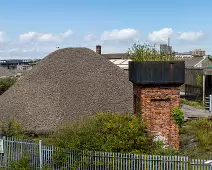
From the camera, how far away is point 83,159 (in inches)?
368

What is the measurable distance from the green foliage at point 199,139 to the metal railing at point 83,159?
2.23m

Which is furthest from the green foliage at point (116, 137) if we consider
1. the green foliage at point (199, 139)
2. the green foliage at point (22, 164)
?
the green foliage at point (199, 139)

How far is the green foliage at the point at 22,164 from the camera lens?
33.0ft

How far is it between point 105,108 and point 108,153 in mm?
12466

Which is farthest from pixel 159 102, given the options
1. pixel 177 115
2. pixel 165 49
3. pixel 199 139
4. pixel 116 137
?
pixel 199 139

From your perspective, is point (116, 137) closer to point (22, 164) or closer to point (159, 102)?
point (159, 102)

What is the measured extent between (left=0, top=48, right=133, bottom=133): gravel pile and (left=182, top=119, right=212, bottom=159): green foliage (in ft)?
23.2

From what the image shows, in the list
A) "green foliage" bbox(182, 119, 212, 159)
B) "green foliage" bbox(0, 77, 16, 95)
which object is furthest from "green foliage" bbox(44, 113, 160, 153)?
"green foliage" bbox(0, 77, 16, 95)

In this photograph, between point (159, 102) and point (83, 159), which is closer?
point (83, 159)

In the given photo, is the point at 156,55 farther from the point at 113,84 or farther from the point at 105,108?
the point at 113,84

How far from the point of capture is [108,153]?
353 inches

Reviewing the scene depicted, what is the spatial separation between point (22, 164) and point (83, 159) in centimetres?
207

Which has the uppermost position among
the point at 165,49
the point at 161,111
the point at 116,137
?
the point at 165,49

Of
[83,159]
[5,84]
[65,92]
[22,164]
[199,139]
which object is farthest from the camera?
[5,84]
